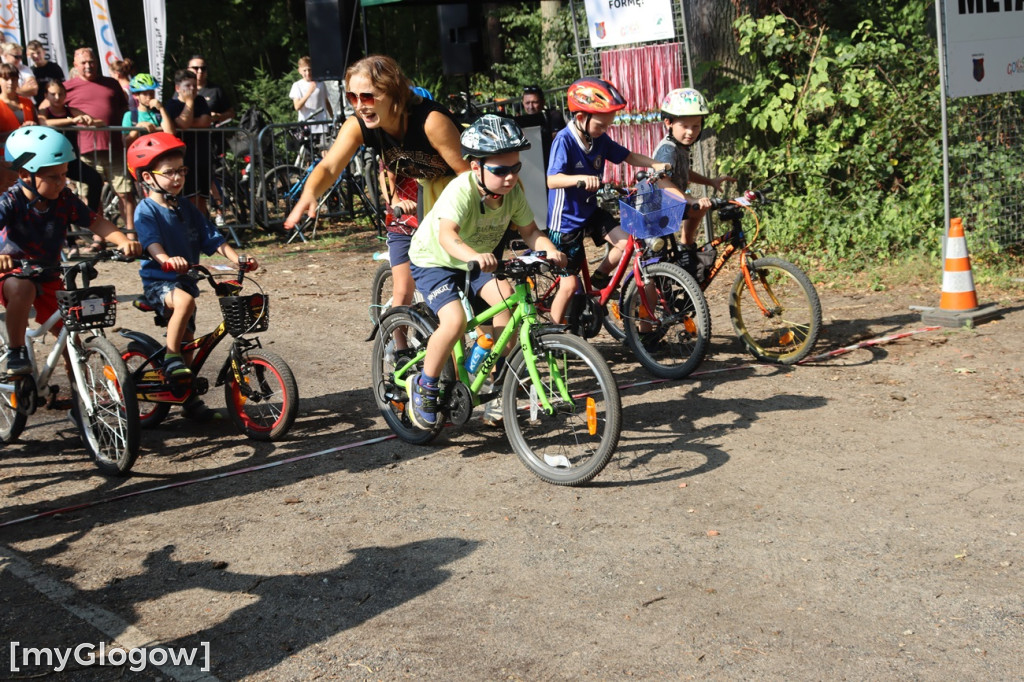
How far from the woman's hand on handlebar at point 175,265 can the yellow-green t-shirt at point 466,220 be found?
4.42ft

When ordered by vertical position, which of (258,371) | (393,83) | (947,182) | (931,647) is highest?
(393,83)

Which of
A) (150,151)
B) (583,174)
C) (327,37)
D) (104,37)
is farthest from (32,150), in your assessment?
(104,37)

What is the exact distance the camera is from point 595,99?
23.7 feet

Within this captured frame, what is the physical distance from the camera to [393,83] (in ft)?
20.1

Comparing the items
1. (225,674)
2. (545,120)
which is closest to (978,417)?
(225,674)

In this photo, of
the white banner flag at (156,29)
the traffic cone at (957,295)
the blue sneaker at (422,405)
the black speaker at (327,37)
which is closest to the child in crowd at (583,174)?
the blue sneaker at (422,405)

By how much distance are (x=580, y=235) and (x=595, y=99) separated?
38.2 inches

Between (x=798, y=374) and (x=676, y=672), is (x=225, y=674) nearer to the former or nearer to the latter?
(x=676, y=672)

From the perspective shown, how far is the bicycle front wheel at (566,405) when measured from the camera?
5.33m

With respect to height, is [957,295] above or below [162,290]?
below

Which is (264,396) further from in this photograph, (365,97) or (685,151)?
(685,151)

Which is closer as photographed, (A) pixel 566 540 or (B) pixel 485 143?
(A) pixel 566 540

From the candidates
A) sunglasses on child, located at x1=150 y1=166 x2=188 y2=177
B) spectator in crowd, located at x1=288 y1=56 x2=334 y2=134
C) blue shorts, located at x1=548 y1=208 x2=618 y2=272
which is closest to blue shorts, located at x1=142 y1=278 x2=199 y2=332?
sunglasses on child, located at x1=150 y1=166 x2=188 y2=177

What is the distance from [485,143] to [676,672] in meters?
2.85
